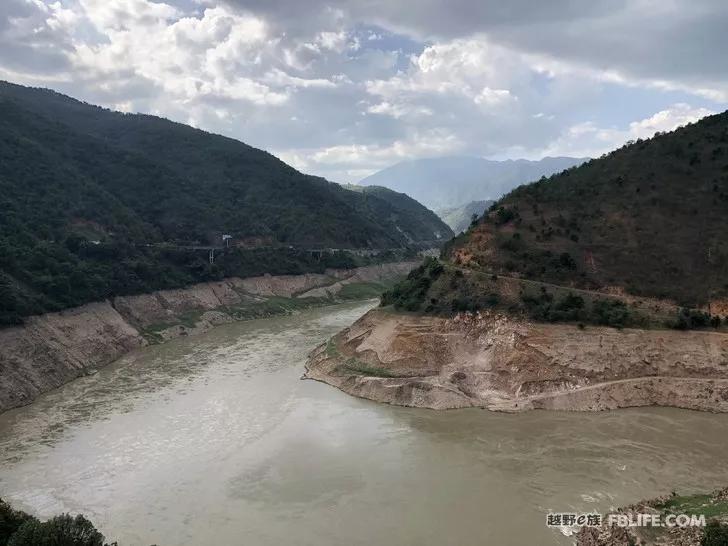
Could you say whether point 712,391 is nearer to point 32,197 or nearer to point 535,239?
point 535,239

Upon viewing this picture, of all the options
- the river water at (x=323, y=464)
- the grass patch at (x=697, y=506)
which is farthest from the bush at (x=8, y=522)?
the grass patch at (x=697, y=506)

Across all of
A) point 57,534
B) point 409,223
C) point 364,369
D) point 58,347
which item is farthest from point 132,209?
point 409,223

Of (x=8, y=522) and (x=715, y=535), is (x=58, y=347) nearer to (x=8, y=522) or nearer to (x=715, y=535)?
(x=8, y=522)

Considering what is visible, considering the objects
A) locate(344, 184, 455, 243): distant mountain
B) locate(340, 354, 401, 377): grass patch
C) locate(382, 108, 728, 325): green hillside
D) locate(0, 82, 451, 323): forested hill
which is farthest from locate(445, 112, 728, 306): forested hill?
locate(344, 184, 455, 243): distant mountain

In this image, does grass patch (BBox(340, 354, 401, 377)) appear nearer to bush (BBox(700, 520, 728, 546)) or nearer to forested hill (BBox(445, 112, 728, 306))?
forested hill (BBox(445, 112, 728, 306))

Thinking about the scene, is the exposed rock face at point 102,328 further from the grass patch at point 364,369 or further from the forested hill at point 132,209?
the grass patch at point 364,369
